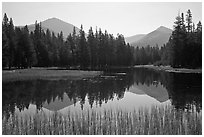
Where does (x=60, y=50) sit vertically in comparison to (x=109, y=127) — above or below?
above

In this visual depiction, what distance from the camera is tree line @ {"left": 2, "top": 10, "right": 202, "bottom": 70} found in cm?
4828

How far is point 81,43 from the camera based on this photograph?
75812mm

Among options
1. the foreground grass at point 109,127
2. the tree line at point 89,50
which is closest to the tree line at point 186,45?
the tree line at point 89,50

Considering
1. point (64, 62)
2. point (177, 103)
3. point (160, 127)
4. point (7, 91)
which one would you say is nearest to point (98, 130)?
point (160, 127)

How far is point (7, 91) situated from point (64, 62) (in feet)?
171

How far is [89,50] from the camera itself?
7794 centimetres

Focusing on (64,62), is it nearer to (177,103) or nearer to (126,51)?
(126,51)

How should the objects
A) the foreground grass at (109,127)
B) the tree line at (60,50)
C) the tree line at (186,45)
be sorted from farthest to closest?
1. the tree line at (60,50)
2. the tree line at (186,45)
3. the foreground grass at (109,127)

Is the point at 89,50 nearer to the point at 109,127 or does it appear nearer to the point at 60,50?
the point at 60,50

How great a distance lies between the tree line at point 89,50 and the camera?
1901 inches

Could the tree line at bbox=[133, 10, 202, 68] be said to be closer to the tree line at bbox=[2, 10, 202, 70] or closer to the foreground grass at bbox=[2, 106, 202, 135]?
the tree line at bbox=[2, 10, 202, 70]

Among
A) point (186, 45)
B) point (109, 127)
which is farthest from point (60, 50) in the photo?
point (109, 127)

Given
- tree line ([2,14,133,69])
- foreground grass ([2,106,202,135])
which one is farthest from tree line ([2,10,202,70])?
foreground grass ([2,106,202,135])

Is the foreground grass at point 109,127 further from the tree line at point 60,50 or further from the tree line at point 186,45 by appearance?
the tree line at point 186,45
